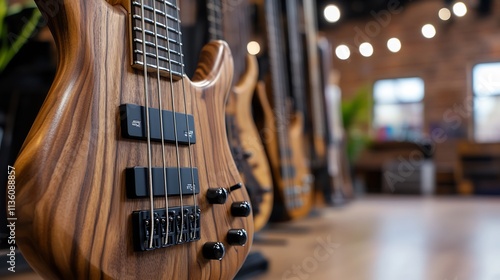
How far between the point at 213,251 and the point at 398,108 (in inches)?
235

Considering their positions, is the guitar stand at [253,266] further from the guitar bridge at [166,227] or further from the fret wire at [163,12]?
the fret wire at [163,12]

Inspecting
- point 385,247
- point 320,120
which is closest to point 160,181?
point 385,247

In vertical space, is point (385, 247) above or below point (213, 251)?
below

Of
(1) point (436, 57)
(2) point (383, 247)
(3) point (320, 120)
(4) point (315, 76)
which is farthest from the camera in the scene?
(1) point (436, 57)

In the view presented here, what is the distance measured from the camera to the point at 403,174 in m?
5.39

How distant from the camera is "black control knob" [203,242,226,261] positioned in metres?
0.76

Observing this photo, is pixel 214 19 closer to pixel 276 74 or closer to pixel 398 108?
pixel 276 74

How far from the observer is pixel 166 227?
704 millimetres

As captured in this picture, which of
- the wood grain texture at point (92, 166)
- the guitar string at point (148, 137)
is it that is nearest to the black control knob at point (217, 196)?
the wood grain texture at point (92, 166)

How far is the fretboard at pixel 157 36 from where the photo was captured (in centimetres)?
73

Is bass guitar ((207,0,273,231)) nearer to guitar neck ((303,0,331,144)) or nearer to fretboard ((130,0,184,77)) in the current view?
fretboard ((130,0,184,77))

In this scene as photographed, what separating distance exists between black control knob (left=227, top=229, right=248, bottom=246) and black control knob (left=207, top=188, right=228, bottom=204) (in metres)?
0.06

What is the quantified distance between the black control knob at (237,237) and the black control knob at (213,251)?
1.4 inches

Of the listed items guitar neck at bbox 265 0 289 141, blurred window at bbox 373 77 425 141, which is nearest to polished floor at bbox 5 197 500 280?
guitar neck at bbox 265 0 289 141
